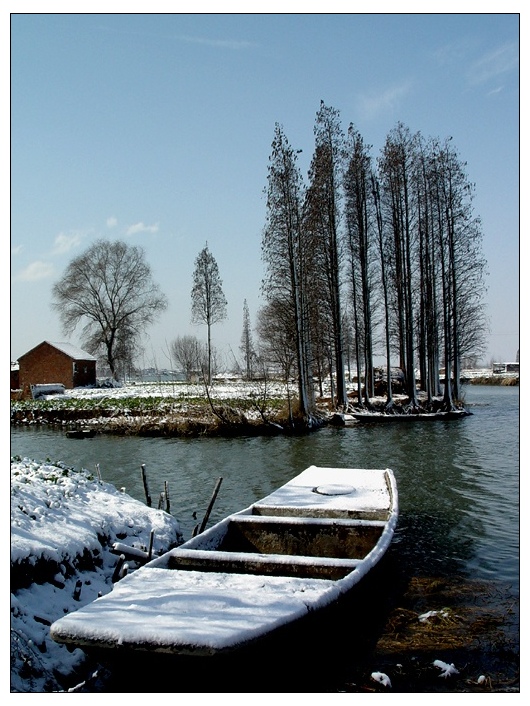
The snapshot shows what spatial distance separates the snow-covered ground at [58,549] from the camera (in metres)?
4.20

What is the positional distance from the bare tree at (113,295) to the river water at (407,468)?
142 inches

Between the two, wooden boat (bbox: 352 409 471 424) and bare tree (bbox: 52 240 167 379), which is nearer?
bare tree (bbox: 52 240 167 379)

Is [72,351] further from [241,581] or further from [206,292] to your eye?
[241,581]

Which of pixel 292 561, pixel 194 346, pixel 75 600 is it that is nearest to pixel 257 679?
pixel 292 561

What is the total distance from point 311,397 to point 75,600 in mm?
18018

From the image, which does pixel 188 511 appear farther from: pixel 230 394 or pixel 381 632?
pixel 230 394

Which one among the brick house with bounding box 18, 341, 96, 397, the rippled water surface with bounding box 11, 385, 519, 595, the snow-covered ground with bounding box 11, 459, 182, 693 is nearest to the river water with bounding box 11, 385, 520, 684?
the rippled water surface with bounding box 11, 385, 519, 595

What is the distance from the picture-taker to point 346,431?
64.4 feet

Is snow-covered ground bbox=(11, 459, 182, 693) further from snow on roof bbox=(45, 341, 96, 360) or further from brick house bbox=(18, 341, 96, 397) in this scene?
snow on roof bbox=(45, 341, 96, 360)

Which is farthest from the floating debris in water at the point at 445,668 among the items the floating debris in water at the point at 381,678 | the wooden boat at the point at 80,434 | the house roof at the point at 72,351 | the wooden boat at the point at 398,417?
the house roof at the point at 72,351

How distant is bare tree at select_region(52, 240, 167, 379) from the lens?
14359mm

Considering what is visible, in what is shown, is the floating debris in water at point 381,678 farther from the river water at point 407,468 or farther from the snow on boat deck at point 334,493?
the snow on boat deck at point 334,493

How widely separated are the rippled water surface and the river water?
0.07 ft

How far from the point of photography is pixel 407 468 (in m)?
12.4
